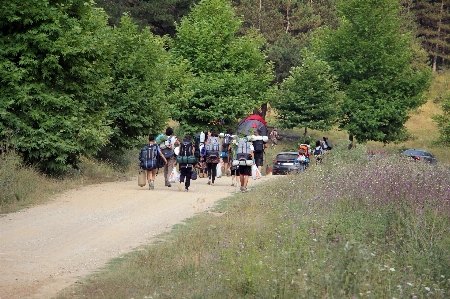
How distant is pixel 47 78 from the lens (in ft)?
76.2

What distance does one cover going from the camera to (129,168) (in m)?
31.7

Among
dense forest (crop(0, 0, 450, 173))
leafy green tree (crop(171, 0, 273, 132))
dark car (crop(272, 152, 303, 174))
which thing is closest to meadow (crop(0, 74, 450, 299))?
dense forest (crop(0, 0, 450, 173))

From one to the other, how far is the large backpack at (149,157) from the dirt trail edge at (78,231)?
2.44 ft

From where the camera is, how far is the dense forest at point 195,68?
2253cm

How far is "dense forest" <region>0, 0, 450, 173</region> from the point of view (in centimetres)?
2253

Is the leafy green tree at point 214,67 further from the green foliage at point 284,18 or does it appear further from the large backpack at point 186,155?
the large backpack at point 186,155

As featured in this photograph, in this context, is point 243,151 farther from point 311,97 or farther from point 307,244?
point 311,97

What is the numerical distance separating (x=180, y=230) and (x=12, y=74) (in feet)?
30.7

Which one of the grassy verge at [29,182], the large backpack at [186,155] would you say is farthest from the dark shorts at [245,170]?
the grassy verge at [29,182]

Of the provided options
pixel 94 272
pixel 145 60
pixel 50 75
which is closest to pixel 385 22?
pixel 145 60

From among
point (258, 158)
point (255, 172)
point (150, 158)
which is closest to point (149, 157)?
point (150, 158)

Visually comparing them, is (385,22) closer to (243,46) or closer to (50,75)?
(243,46)

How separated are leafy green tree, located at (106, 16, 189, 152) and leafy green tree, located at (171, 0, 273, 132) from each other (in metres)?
18.1

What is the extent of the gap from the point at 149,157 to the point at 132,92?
7521 mm
